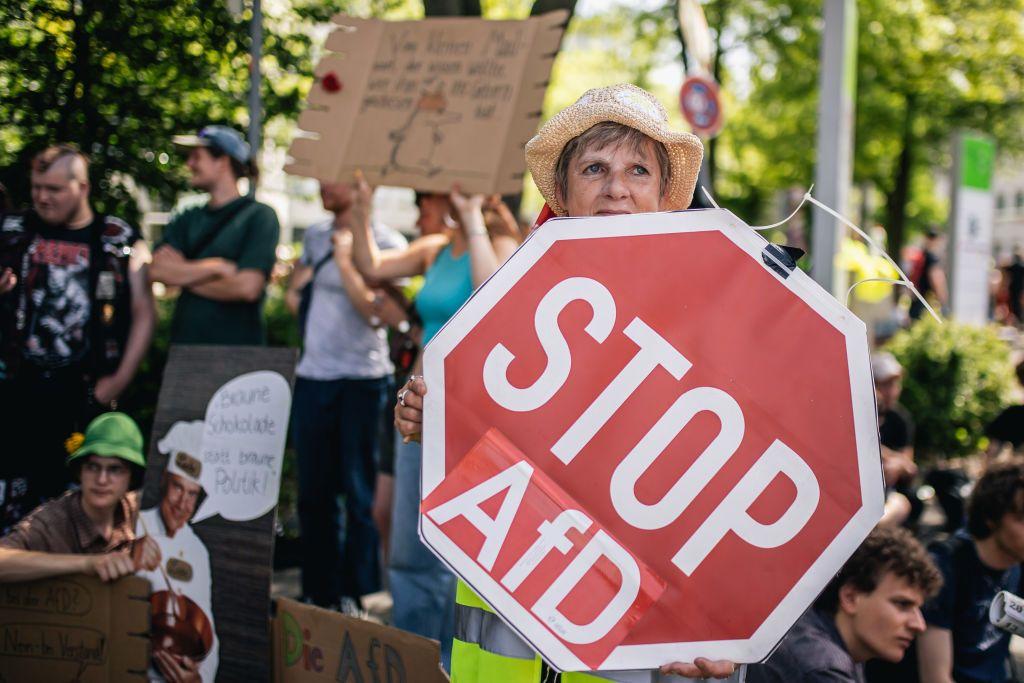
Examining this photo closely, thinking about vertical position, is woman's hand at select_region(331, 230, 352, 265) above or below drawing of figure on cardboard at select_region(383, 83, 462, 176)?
below

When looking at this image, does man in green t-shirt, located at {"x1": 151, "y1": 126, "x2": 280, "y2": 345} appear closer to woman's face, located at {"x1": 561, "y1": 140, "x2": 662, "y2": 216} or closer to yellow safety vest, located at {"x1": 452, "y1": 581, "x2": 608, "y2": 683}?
woman's face, located at {"x1": 561, "y1": 140, "x2": 662, "y2": 216}

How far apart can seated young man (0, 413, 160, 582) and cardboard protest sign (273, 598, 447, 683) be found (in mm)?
515

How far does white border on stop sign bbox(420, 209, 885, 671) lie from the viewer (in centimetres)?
164

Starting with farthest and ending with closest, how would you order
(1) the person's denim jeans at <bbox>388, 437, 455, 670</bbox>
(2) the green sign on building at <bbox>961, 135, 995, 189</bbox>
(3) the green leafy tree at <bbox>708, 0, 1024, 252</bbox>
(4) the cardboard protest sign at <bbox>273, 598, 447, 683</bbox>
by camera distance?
(3) the green leafy tree at <bbox>708, 0, 1024, 252</bbox> → (2) the green sign on building at <bbox>961, 135, 995, 189</bbox> → (1) the person's denim jeans at <bbox>388, 437, 455, 670</bbox> → (4) the cardboard protest sign at <bbox>273, 598, 447, 683</bbox>

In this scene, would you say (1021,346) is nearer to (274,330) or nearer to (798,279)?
(274,330)

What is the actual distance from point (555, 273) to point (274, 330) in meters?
4.72

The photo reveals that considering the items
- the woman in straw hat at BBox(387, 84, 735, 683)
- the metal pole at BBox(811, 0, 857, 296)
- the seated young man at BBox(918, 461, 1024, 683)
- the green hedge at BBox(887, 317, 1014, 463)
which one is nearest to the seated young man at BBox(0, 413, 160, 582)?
the woman in straw hat at BBox(387, 84, 735, 683)

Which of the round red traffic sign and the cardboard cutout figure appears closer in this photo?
the cardboard cutout figure

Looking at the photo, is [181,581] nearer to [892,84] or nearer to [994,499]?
[994,499]

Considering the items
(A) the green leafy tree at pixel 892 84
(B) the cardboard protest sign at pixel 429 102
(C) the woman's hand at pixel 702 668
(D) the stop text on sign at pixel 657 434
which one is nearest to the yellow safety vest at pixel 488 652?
(C) the woman's hand at pixel 702 668

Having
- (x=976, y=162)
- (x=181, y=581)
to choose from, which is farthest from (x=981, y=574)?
(x=976, y=162)

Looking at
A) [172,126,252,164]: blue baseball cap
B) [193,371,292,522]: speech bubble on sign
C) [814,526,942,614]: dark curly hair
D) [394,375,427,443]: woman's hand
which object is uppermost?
[394,375,427,443]: woman's hand

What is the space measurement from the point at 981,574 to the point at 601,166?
7.09ft

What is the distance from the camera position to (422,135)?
4000 millimetres
